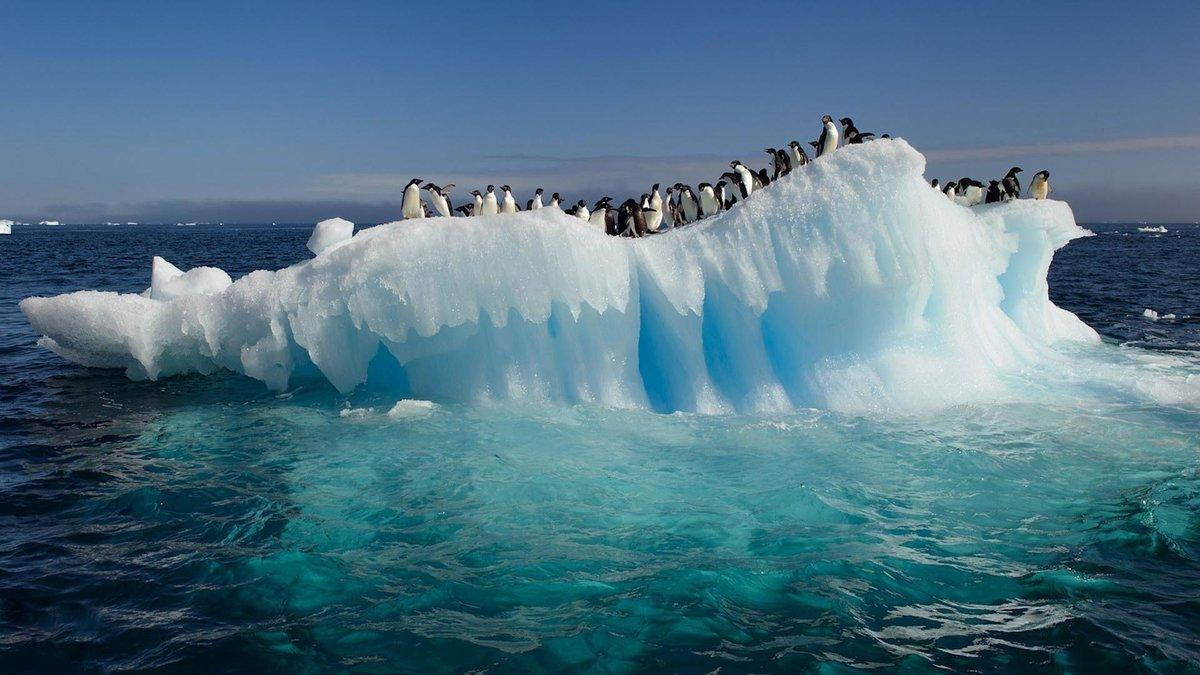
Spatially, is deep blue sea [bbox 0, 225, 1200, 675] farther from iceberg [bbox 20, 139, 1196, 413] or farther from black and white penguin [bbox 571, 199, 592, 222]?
black and white penguin [bbox 571, 199, 592, 222]

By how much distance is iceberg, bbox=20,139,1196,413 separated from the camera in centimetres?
929

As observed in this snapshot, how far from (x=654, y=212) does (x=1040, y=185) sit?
9724 mm

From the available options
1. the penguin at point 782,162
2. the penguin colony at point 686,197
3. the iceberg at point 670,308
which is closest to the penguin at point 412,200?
the penguin colony at point 686,197

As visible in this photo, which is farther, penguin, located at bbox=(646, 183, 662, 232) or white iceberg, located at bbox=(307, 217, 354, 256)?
penguin, located at bbox=(646, 183, 662, 232)

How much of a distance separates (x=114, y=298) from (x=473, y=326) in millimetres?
6279

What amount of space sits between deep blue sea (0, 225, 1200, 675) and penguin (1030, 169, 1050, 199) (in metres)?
9.97

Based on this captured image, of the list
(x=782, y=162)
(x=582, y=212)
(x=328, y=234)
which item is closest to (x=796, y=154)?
(x=782, y=162)

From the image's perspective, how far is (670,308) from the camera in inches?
378

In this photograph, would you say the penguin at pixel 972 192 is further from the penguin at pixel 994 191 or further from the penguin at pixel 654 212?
the penguin at pixel 654 212

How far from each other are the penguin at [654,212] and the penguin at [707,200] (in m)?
0.96

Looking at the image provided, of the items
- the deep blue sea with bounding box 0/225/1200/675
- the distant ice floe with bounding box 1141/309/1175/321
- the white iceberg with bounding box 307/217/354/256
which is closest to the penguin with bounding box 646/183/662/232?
the white iceberg with bounding box 307/217/354/256

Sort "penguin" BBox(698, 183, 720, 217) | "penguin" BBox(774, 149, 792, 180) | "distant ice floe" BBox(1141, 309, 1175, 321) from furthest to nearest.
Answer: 1. "distant ice floe" BBox(1141, 309, 1175, 321)
2. "penguin" BBox(774, 149, 792, 180)
3. "penguin" BBox(698, 183, 720, 217)

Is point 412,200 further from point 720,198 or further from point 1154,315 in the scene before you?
point 1154,315

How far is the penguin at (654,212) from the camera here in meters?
16.3
